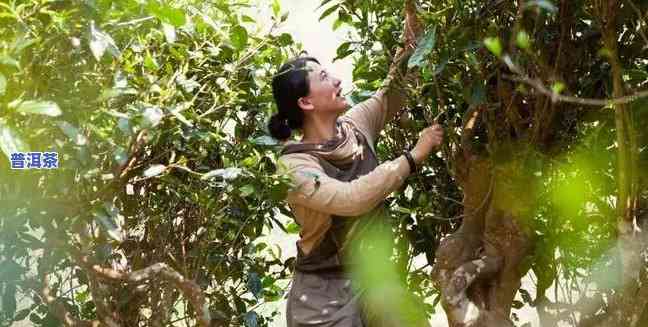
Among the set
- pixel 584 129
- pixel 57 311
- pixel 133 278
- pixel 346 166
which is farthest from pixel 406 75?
pixel 57 311

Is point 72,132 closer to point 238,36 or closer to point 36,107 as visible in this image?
point 36,107

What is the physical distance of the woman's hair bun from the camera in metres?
2.33

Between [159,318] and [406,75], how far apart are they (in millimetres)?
1214

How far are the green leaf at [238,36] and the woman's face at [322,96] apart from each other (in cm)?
19

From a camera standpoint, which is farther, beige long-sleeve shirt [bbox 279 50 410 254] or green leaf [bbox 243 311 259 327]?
green leaf [bbox 243 311 259 327]

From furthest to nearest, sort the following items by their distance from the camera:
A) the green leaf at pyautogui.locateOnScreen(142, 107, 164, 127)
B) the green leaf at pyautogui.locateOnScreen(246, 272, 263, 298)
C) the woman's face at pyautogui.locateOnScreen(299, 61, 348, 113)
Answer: the green leaf at pyautogui.locateOnScreen(246, 272, 263, 298)
the woman's face at pyautogui.locateOnScreen(299, 61, 348, 113)
the green leaf at pyautogui.locateOnScreen(142, 107, 164, 127)

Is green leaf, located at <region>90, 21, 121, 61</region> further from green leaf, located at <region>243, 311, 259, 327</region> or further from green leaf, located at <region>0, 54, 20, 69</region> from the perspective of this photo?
green leaf, located at <region>243, 311, 259, 327</region>

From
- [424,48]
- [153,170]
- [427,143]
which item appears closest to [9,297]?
[153,170]

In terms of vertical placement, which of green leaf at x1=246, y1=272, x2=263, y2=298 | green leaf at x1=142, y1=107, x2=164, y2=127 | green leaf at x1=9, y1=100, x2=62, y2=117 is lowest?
green leaf at x1=9, y1=100, x2=62, y2=117

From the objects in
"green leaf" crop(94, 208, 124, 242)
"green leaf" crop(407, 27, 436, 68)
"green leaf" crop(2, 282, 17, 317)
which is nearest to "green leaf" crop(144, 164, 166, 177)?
"green leaf" crop(94, 208, 124, 242)

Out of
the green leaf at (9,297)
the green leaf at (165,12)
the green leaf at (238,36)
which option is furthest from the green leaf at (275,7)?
the green leaf at (9,297)

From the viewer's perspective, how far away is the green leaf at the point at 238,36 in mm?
2316

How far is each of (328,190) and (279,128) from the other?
336mm

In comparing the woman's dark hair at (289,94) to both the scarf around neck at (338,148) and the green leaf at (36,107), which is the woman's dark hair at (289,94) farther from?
the green leaf at (36,107)
